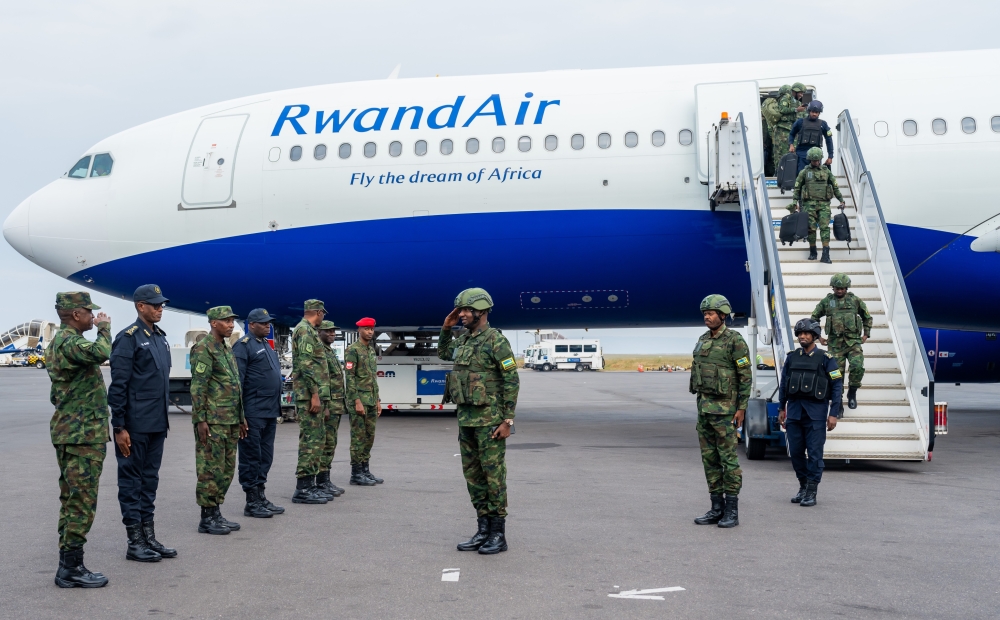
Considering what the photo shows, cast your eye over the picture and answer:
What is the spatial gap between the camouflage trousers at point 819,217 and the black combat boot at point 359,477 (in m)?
7.18

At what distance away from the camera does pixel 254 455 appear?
8.26 meters

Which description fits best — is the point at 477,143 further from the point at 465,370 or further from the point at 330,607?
the point at 330,607

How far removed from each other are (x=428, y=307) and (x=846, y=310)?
25.3 ft

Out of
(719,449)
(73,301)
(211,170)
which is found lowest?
Answer: (719,449)

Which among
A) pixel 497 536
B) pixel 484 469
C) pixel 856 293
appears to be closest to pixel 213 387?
pixel 484 469

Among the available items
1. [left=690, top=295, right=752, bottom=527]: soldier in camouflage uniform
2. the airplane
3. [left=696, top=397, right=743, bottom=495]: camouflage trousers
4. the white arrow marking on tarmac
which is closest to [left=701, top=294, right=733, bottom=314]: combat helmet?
[left=690, top=295, right=752, bottom=527]: soldier in camouflage uniform

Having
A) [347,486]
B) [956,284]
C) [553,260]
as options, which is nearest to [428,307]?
[553,260]

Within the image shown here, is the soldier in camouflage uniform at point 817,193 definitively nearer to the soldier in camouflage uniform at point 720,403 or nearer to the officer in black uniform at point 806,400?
the officer in black uniform at point 806,400

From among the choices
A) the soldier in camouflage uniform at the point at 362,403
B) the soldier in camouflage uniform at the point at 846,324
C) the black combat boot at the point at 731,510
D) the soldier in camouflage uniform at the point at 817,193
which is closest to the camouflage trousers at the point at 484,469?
the black combat boot at the point at 731,510

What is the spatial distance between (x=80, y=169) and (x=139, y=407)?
1188 cm

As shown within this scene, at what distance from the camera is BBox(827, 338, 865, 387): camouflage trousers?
10945 mm

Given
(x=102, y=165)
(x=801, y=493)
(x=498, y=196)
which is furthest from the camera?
(x=102, y=165)

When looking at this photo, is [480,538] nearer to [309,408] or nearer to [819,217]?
[309,408]

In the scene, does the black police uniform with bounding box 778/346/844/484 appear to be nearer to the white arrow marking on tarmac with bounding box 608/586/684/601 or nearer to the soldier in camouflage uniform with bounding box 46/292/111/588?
the white arrow marking on tarmac with bounding box 608/586/684/601
